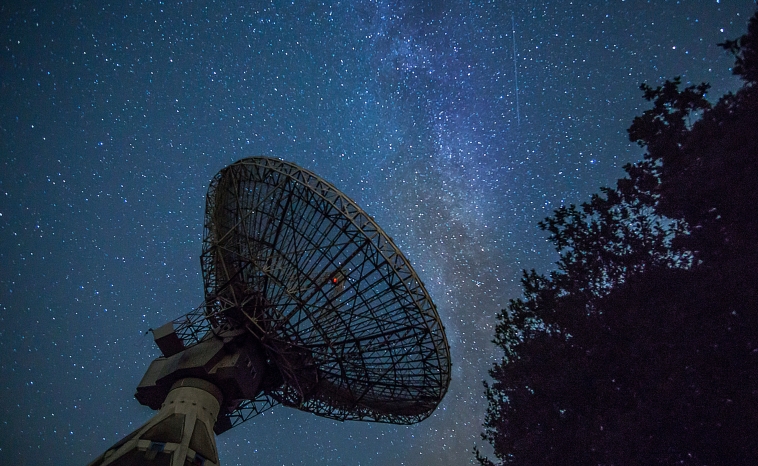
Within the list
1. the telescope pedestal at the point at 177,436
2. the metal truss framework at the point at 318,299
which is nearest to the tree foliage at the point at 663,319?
the metal truss framework at the point at 318,299

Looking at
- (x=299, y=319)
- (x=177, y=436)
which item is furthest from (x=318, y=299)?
(x=177, y=436)

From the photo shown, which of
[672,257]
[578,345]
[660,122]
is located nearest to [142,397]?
[578,345]

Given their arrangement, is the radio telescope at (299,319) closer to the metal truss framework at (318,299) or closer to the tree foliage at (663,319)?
the metal truss framework at (318,299)

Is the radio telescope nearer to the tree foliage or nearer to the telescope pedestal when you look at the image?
the telescope pedestal

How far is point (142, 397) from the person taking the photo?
12547 millimetres

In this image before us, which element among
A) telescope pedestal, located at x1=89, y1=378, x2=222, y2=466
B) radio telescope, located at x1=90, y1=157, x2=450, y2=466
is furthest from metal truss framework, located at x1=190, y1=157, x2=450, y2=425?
telescope pedestal, located at x1=89, y1=378, x2=222, y2=466

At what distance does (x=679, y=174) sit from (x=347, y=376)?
1146cm

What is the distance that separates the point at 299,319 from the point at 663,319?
31.7 ft

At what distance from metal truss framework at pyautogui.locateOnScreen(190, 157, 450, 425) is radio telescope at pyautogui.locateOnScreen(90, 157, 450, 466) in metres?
0.04

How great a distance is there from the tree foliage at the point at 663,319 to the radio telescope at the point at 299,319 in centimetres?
342

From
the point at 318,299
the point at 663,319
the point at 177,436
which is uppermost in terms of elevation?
the point at 318,299

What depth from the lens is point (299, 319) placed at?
42.8 feet

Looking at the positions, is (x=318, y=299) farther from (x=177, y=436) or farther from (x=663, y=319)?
(x=663, y=319)

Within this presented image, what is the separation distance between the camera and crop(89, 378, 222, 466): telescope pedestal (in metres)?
9.73
